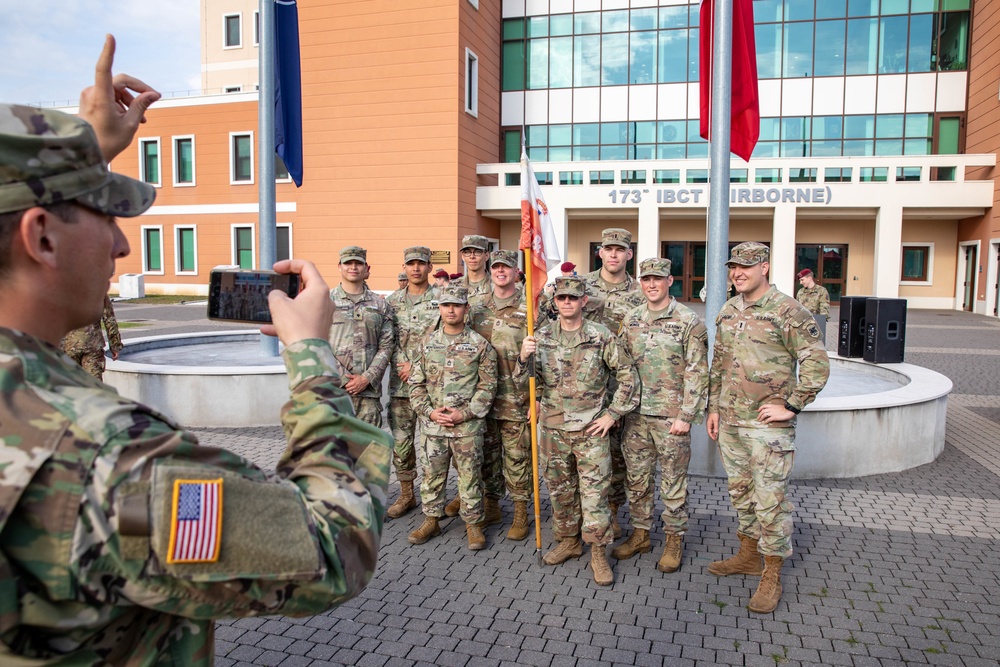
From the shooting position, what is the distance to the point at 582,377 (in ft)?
16.2

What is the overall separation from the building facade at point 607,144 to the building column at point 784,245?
0.07 m

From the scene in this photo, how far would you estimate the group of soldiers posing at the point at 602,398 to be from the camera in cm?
459

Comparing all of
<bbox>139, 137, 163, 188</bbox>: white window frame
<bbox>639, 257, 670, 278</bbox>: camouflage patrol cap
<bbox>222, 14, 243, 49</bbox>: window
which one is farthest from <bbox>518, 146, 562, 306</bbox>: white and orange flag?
<bbox>222, 14, 243, 49</bbox>: window

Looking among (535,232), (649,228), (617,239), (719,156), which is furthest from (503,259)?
(649,228)

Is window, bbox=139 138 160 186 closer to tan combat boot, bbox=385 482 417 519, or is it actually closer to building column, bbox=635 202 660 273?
building column, bbox=635 202 660 273

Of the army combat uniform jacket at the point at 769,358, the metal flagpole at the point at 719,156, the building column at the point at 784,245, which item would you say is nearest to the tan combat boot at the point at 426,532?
the army combat uniform jacket at the point at 769,358

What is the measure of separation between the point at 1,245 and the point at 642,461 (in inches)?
182

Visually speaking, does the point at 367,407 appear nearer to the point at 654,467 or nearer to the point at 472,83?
the point at 654,467

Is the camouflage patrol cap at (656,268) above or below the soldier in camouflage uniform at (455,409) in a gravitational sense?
above

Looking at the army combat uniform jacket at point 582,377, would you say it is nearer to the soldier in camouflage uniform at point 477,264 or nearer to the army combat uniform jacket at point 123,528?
the soldier in camouflage uniform at point 477,264

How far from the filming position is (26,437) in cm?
97

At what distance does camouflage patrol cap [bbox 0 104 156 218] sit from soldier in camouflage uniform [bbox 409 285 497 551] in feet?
14.1

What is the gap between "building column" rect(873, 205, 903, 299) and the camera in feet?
82.3

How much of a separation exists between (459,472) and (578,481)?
3.06ft
